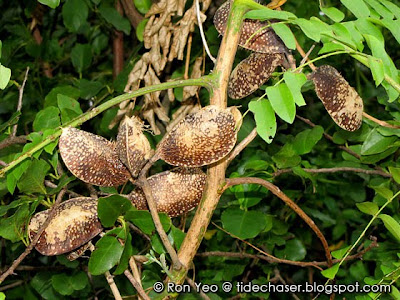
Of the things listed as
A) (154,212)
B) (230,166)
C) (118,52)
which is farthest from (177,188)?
(118,52)

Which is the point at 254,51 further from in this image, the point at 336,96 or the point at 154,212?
the point at 154,212

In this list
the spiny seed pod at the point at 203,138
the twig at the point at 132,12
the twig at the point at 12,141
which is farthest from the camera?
the twig at the point at 132,12

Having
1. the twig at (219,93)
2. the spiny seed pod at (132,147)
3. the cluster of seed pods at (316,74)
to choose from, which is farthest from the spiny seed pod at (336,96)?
the spiny seed pod at (132,147)

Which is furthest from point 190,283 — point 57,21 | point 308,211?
point 57,21

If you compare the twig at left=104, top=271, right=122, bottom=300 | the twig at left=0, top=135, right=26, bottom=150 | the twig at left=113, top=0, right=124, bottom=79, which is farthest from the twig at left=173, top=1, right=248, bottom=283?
the twig at left=113, top=0, right=124, bottom=79

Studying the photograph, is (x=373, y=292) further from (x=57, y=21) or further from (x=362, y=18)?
(x=57, y=21)

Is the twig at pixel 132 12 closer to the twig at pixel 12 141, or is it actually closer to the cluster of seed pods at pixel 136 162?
the twig at pixel 12 141

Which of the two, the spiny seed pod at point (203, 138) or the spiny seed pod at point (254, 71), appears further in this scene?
the spiny seed pod at point (254, 71)

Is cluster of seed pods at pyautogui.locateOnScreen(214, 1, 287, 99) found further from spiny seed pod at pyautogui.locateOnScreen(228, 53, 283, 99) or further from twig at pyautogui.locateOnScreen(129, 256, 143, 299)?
twig at pyautogui.locateOnScreen(129, 256, 143, 299)
